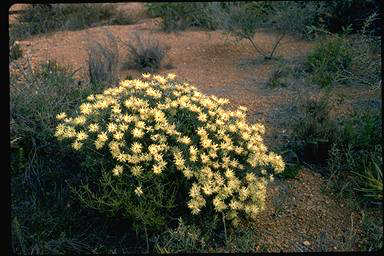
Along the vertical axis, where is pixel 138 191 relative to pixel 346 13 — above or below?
below

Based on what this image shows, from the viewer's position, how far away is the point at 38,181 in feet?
12.6

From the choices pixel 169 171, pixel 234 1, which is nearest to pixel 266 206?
pixel 169 171

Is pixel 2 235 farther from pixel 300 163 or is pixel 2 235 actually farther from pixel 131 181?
pixel 300 163

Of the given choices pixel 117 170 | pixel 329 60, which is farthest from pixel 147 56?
pixel 117 170

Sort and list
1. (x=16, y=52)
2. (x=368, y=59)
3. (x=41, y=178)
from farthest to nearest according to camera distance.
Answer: (x=16, y=52) < (x=368, y=59) < (x=41, y=178)

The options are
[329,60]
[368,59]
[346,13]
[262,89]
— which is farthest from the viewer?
[346,13]

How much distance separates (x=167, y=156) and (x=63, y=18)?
759 cm

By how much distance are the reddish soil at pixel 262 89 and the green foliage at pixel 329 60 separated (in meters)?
0.25

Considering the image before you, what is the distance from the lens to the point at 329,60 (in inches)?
251

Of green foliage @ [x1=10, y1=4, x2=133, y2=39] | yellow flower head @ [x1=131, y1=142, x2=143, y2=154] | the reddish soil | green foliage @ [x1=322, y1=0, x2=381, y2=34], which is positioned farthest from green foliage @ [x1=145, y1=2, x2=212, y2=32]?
yellow flower head @ [x1=131, y1=142, x2=143, y2=154]

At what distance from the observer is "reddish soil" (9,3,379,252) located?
3.59m

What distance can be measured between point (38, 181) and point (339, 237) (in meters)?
2.35

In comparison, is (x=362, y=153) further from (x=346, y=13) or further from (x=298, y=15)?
(x=346, y=13)

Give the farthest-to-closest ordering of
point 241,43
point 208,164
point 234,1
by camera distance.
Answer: point 234,1, point 241,43, point 208,164
